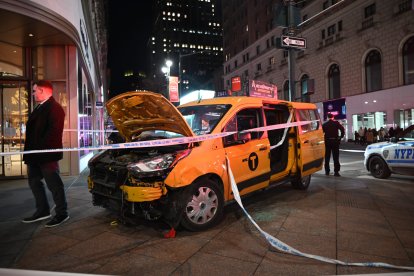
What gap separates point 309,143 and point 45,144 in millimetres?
5188

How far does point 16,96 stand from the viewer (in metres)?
9.49

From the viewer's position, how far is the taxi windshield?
4.91m

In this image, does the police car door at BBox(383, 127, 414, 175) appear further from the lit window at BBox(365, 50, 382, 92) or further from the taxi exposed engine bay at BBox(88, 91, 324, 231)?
the lit window at BBox(365, 50, 382, 92)

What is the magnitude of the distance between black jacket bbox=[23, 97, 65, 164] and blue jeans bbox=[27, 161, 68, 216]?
0.45 feet

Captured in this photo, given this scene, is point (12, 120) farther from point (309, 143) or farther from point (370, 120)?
point (370, 120)

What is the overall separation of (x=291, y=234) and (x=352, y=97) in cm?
2967

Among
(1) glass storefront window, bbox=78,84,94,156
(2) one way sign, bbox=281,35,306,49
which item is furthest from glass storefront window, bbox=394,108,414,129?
(1) glass storefront window, bbox=78,84,94,156

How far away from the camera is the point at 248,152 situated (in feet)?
16.7

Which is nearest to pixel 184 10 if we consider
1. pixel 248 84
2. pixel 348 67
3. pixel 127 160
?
pixel 348 67

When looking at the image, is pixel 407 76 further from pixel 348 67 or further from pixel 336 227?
pixel 336 227

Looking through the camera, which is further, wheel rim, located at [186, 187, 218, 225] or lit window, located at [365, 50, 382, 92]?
lit window, located at [365, 50, 382, 92]

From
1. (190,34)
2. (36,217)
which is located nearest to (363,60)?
(36,217)

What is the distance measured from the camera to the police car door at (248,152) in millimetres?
4828

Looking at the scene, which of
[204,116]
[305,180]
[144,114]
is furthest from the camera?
[305,180]
